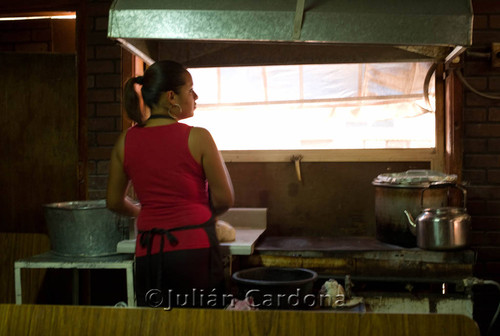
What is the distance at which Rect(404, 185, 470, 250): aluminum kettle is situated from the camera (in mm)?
3211

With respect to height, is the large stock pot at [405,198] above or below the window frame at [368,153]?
below

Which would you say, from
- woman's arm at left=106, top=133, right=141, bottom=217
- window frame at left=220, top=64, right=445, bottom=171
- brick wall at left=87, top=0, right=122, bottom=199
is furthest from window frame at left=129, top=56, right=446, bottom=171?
woman's arm at left=106, top=133, right=141, bottom=217

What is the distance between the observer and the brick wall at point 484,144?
3.88 m

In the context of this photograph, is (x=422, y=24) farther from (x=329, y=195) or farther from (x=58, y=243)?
(x=58, y=243)

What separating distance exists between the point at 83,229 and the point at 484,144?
2908 mm

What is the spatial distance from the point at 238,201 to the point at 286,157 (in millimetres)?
531

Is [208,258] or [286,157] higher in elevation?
[286,157]

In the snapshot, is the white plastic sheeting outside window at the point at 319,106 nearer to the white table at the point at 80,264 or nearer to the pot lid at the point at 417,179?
the pot lid at the point at 417,179

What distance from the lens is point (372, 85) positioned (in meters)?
4.16

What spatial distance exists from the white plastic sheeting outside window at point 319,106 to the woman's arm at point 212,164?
5.62 ft

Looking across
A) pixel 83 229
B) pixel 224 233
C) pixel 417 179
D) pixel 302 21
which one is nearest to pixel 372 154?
pixel 417 179

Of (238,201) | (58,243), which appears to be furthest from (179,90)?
(238,201)

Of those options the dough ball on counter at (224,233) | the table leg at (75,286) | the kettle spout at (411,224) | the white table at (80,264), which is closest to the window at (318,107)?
the kettle spout at (411,224)

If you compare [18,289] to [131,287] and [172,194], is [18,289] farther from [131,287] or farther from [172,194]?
[172,194]
